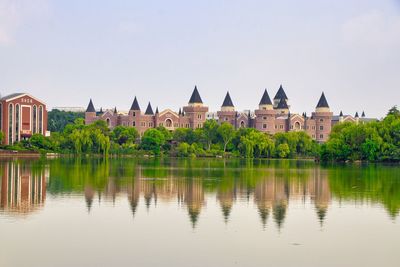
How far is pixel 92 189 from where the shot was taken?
2083cm

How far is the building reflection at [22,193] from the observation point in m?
15.8

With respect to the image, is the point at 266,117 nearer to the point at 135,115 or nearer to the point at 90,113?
the point at 135,115

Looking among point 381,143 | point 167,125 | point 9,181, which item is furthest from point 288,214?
point 167,125

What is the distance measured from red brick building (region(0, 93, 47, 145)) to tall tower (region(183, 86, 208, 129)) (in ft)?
63.4

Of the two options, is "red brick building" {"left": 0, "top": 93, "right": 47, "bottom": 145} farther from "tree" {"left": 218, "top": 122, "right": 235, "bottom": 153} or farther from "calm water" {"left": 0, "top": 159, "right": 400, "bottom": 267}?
"calm water" {"left": 0, "top": 159, "right": 400, "bottom": 267}

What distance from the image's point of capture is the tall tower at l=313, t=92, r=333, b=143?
8225 centimetres

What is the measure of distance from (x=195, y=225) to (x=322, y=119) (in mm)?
70035

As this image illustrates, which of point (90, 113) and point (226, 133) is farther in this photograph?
point (90, 113)

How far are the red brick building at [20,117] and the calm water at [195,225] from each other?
1709 inches

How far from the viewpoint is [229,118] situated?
83.2 m

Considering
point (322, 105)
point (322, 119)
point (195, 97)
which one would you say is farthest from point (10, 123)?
point (322, 105)

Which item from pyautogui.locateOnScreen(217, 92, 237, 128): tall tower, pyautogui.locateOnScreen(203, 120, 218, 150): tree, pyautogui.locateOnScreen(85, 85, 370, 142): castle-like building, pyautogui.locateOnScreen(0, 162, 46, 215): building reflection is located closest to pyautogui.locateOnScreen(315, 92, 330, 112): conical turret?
pyautogui.locateOnScreen(85, 85, 370, 142): castle-like building

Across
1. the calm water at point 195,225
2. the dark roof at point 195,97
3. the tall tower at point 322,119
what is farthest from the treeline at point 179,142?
the calm water at point 195,225

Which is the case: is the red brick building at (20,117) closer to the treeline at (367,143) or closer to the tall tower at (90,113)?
the tall tower at (90,113)
